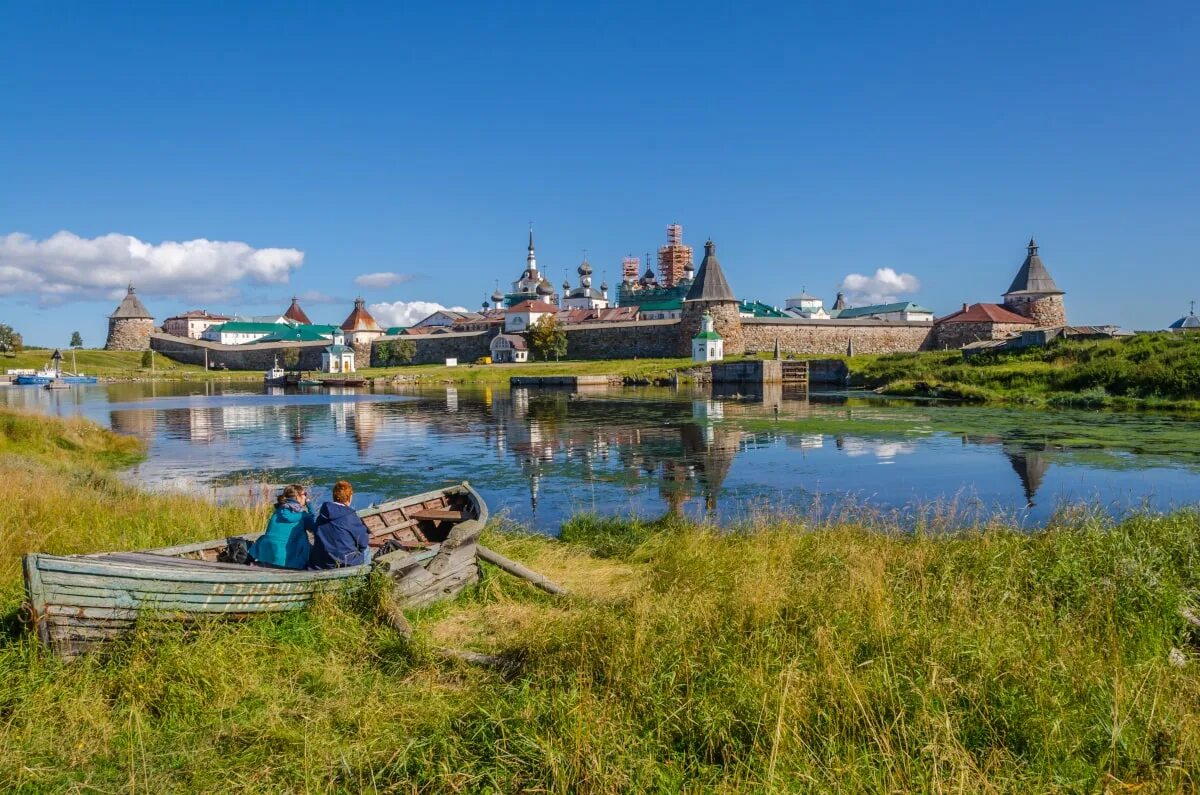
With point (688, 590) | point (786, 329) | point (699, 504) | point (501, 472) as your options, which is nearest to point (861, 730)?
point (688, 590)

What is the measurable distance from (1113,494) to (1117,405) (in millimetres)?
19248

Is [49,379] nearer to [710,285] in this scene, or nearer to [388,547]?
[710,285]

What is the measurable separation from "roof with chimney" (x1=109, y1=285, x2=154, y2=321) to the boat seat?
406ft

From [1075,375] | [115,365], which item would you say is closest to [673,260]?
[115,365]

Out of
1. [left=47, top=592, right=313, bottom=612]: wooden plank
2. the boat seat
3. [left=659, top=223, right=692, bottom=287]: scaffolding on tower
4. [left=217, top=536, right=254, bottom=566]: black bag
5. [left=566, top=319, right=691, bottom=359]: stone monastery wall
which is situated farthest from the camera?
[left=659, top=223, right=692, bottom=287]: scaffolding on tower

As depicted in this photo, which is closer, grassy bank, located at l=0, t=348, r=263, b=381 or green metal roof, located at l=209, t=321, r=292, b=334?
grassy bank, located at l=0, t=348, r=263, b=381

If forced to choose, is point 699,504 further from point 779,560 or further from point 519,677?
point 519,677

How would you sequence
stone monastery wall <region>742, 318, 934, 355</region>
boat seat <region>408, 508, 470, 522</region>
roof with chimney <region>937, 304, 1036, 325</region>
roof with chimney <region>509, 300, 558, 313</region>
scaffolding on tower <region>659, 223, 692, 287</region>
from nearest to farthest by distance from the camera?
boat seat <region>408, 508, 470, 522</region> < roof with chimney <region>937, 304, 1036, 325</region> < stone monastery wall <region>742, 318, 934, 355</region> < roof with chimney <region>509, 300, 558, 313</region> < scaffolding on tower <region>659, 223, 692, 287</region>

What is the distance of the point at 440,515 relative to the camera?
30.7 feet

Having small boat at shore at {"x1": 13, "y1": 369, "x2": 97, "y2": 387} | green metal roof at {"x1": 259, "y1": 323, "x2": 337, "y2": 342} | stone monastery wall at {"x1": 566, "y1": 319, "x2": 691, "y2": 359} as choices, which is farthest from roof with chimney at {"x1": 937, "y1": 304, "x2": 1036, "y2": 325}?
small boat at shore at {"x1": 13, "y1": 369, "x2": 97, "y2": 387}

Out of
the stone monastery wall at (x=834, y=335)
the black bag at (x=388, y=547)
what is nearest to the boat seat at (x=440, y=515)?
the black bag at (x=388, y=547)

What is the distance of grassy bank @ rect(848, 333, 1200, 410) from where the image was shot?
31.3m

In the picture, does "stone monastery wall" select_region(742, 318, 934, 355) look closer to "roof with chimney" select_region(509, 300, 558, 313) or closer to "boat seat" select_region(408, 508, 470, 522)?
"roof with chimney" select_region(509, 300, 558, 313)

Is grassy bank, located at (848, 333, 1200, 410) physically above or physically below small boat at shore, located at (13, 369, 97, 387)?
below
